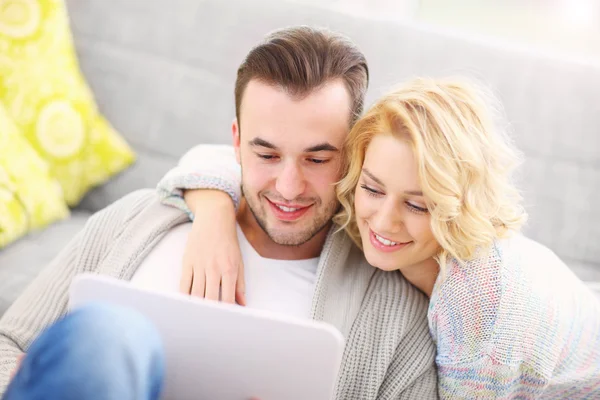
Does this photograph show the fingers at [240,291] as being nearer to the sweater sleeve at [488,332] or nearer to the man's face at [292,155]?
the man's face at [292,155]

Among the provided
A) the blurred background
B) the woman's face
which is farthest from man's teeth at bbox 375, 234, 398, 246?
the blurred background

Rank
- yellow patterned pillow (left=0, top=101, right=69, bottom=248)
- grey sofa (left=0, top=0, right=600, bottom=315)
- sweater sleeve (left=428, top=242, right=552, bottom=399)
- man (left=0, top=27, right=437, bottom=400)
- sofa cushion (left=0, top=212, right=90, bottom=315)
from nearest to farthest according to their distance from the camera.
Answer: sweater sleeve (left=428, top=242, right=552, bottom=399) < man (left=0, top=27, right=437, bottom=400) < sofa cushion (left=0, top=212, right=90, bottom=315) < yellow patterned pillow (left=0, top=101, right=69, bottom=248) < grey sofa (left=0, top=0, right=600, bottom=315)

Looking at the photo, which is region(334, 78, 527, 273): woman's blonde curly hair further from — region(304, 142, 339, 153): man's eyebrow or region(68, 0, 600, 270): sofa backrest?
region(68, 0, 600, 270): sofa backrest

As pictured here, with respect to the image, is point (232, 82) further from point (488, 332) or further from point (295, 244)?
point (488, 332)

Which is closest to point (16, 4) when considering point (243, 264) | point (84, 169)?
point (84, 169)

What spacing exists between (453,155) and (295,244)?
1.34 feet

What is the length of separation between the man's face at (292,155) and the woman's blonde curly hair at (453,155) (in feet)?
0.19

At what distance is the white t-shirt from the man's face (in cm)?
6

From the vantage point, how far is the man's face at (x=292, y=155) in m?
1.24

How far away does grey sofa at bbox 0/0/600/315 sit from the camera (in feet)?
5.90

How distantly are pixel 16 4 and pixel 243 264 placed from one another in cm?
114

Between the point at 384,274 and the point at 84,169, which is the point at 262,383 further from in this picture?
the point at 84,169

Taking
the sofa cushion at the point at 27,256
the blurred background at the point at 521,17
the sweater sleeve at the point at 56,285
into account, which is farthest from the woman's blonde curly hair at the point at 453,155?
the blurred background at the point at 521,17

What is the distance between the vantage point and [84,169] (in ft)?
6.34
